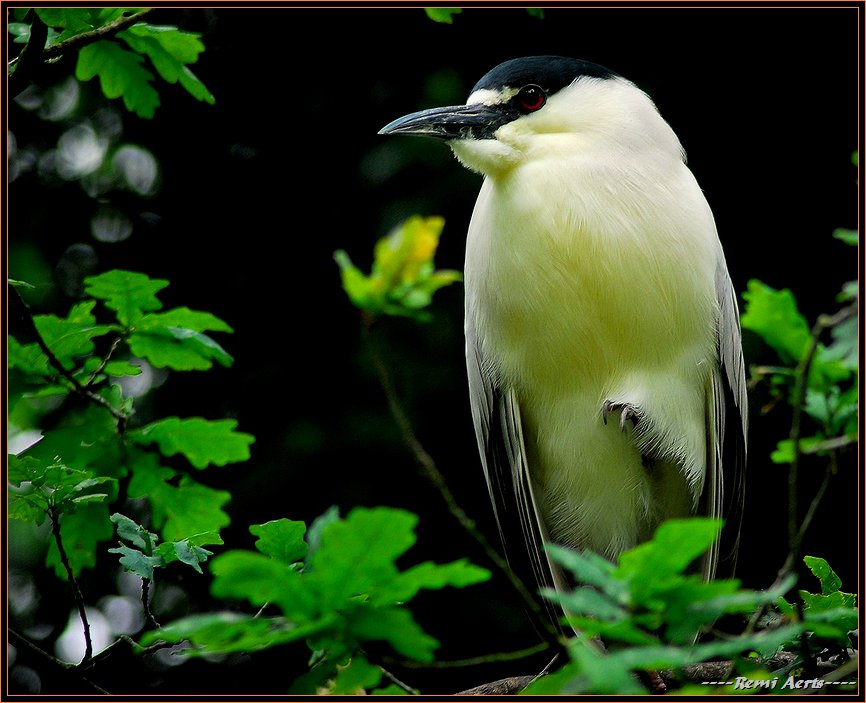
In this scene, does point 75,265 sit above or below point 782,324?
below

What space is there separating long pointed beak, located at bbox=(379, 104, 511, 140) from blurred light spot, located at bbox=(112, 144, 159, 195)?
2326mm

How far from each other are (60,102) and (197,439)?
9.61ft

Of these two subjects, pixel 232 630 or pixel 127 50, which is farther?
pixel 127 50

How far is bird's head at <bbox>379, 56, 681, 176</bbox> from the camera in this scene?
7.31 feet

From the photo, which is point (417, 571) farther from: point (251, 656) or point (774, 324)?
point (251, 656)

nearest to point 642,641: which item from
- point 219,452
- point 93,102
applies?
point 219,452

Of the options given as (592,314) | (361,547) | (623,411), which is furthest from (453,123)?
(361,547)

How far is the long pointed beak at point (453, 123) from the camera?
214 centimetres

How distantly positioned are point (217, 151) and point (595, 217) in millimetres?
2488

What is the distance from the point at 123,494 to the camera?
1981 mm

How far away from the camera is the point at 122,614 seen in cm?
360

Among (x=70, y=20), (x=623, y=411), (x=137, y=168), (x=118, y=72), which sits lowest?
(x=623, y=411)

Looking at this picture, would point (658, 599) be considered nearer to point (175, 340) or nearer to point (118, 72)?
point (175, 340)

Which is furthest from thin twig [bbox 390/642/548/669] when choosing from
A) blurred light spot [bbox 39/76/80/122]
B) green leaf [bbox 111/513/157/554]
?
blurred light spot [bbox 39/76/80/122]
